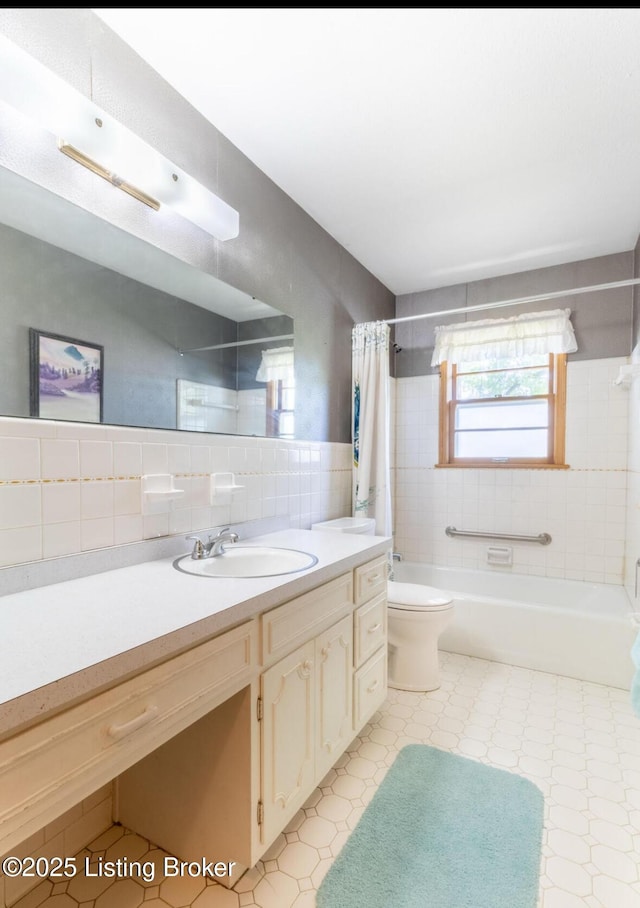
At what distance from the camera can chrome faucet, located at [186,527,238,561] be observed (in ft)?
5.30

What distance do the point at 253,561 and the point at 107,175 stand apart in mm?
1345

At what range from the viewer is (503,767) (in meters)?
1.84

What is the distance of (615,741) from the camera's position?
200 centimetres

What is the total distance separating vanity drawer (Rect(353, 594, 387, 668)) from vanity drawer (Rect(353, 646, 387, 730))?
0.04 m

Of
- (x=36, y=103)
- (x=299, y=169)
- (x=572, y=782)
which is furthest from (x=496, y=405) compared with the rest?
(x=36, y=103)

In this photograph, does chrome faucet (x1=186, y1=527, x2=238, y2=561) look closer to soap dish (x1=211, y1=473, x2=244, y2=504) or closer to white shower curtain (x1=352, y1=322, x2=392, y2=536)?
soap dish (x1=211, y1=473, x2=244, y2=504)

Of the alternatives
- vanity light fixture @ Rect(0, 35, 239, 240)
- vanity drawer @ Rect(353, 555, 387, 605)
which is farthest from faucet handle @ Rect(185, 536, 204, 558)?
vanity light fixture @ Rect(0, 35, 239, 240)

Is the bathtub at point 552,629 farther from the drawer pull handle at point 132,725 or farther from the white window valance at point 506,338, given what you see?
the drawer pull handle at point 132,725

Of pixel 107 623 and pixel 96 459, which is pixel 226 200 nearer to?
pixel 96 459

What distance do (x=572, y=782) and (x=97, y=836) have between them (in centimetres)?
165

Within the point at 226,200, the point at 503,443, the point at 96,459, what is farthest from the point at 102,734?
the point at 503,443

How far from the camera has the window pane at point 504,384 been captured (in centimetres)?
323

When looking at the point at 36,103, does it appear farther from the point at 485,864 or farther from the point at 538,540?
the point at 538,540

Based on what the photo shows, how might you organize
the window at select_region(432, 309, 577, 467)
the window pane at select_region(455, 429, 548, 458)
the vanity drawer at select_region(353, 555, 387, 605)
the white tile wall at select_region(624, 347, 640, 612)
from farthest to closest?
the window pane at select_region(455, 429, 548, 458), the window at select_region(432, 309, 577, 467), the white tile wall at select_region(624, 347, 640, 612), the vanity drawer at select_region(353, 555, 387, 605)
